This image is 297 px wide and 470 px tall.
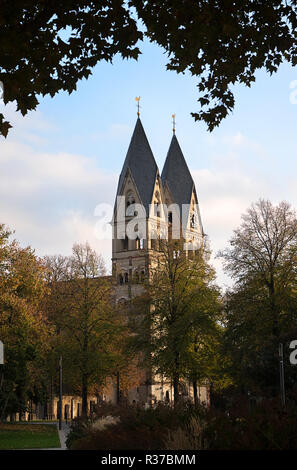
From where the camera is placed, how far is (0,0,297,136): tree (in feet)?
29.8

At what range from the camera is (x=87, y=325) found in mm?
42812

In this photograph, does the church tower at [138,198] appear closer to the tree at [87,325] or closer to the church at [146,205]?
the church at [146,205]

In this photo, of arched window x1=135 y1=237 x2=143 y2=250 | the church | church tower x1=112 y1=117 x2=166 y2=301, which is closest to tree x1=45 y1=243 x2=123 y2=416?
the church

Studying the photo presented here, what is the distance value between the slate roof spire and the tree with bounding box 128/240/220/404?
37.7m

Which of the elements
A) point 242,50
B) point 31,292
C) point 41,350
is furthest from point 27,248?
point 242,50

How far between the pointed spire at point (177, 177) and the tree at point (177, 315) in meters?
41.2

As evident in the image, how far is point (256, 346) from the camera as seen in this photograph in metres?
31.6

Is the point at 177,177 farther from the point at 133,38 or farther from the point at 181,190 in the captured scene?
the point at 133,38

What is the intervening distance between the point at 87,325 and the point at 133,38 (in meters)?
34.7

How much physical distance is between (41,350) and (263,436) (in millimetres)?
30853

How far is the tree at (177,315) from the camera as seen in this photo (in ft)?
119

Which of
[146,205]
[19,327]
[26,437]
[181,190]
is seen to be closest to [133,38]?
[26,437]

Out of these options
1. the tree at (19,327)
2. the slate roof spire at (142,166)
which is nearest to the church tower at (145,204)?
the slate roof spire at (142,166)

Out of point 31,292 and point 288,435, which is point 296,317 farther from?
point 288,435
